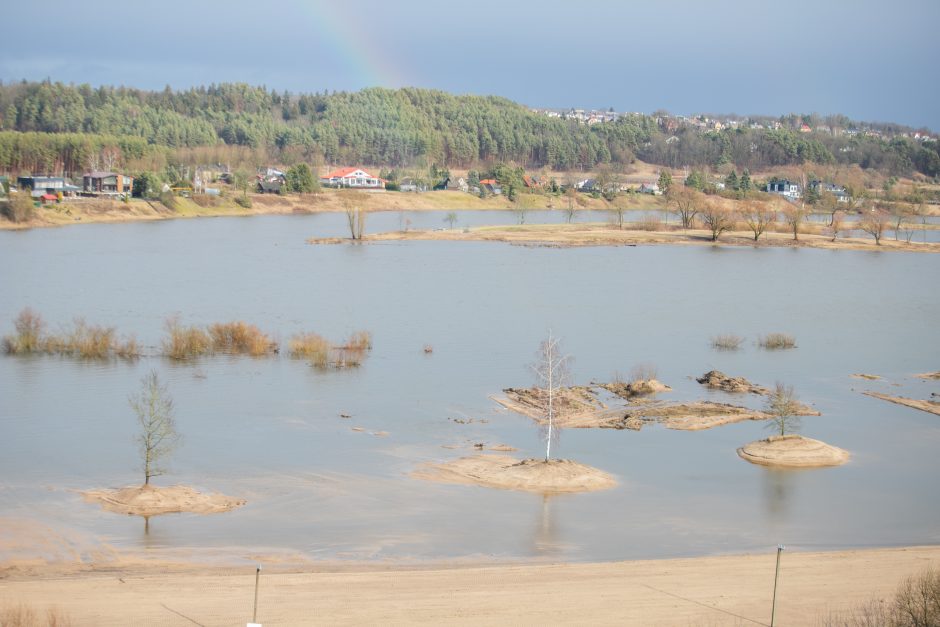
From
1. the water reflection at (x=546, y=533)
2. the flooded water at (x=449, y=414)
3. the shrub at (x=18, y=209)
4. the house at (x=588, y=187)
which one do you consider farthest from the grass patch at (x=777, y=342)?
the house at (x=588, y=187)

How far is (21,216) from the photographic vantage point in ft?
195

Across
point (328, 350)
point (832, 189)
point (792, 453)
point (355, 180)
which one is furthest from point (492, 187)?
point (792, 453)

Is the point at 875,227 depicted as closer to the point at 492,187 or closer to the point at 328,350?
the point at 492,187

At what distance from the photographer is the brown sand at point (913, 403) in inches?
895

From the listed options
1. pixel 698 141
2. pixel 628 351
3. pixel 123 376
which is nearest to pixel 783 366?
pixel 628 351

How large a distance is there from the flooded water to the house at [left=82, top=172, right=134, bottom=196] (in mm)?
31112

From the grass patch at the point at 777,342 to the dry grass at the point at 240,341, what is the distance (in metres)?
12.5

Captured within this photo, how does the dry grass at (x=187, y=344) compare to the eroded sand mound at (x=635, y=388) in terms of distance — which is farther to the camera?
the dry grass at (x=187, y=344)

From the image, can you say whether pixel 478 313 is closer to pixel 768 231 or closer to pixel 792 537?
pixel 792 537

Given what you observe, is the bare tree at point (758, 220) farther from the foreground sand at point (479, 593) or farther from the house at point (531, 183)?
the foreground sand at point (479, 593)

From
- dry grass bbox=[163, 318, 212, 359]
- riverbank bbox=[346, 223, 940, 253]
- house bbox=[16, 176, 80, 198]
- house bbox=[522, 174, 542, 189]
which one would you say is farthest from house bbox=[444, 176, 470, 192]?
dry grass bbox=[163, 318, 212, 359]

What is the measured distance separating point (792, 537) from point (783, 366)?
1200 centimetres

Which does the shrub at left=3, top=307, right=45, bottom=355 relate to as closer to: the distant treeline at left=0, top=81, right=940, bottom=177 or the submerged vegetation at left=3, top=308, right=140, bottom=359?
the submerged vegetation at left=3, top=308, right=140, bottom=359

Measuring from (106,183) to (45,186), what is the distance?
15.8 feet
